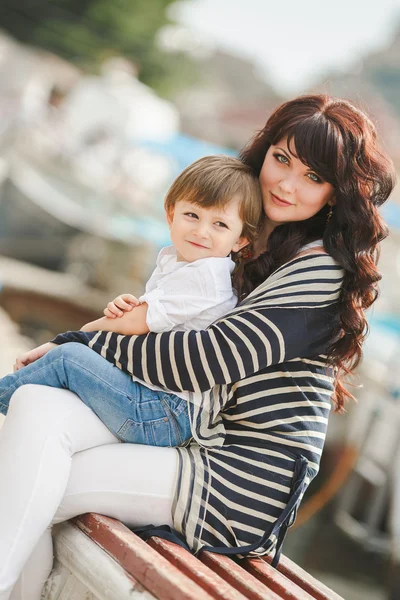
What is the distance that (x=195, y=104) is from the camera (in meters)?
40.3

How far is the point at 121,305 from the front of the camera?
2.11m

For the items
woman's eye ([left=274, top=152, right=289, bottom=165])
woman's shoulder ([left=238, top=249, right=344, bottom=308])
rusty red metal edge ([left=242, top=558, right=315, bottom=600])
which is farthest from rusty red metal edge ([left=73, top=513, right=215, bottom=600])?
woman's eye ([left=274, top=152, right=289, bottom=165])

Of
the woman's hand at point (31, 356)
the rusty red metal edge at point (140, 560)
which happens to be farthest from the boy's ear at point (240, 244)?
the rusty red metal edge at point (140, 560)

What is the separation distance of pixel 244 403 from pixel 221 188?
65 centimetres

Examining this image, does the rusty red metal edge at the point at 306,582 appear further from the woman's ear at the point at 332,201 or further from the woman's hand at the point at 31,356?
the woman's ear at the point at 332,201

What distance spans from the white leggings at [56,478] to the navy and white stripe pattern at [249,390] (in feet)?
0.33

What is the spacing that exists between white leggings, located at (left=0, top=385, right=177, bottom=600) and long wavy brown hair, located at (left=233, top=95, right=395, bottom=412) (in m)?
0.62

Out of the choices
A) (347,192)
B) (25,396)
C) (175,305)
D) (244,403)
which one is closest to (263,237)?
(347,192)

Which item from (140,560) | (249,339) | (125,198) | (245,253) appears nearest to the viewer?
(140,560)

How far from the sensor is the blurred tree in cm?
2759

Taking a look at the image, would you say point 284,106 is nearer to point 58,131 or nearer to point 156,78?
point 58,131

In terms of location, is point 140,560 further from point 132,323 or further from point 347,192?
point 347,192

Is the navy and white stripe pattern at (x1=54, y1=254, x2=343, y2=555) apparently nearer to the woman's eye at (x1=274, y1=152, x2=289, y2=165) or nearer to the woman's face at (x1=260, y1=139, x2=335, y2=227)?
the woman's face at (x1=260, y1=139, x2=335, y2=227)

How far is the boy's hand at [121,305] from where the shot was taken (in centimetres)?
211
